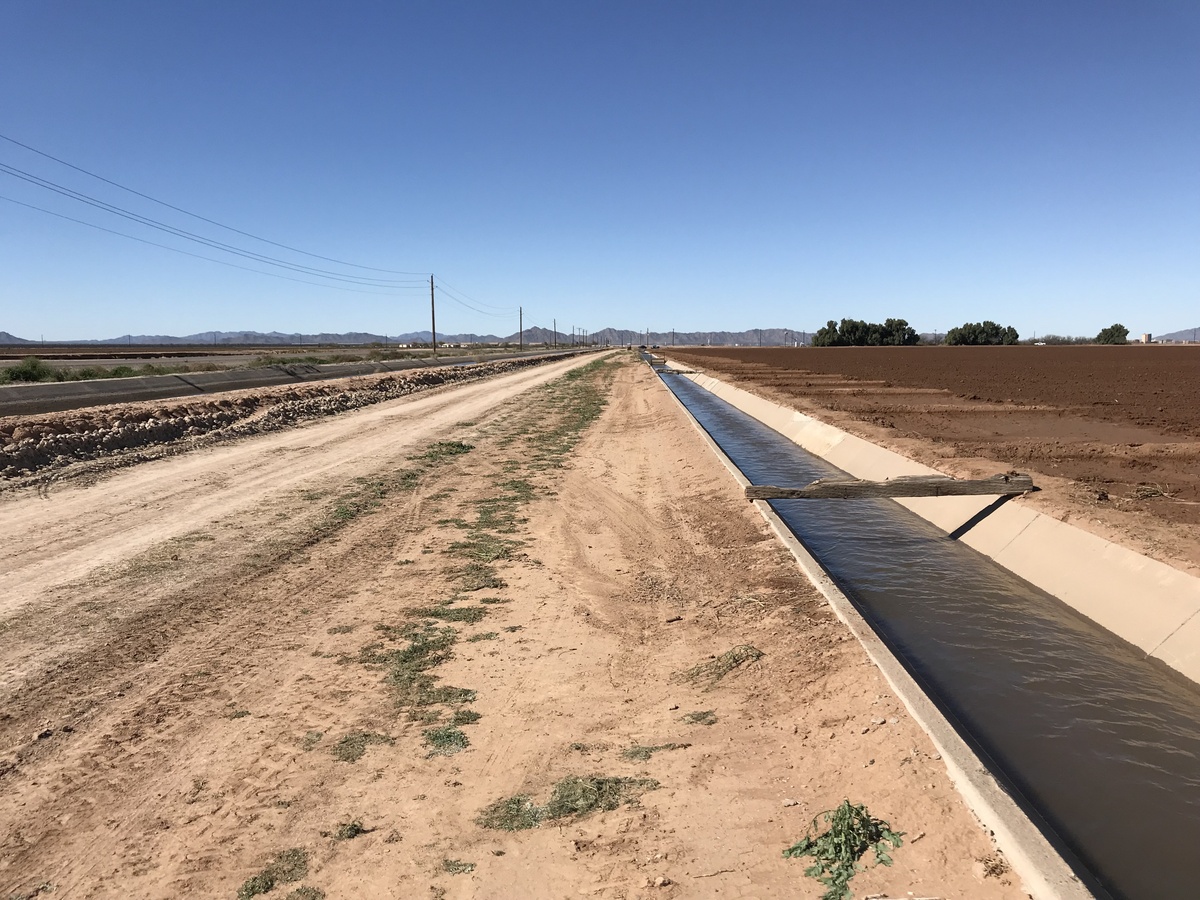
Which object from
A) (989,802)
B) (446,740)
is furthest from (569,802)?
(989,802)

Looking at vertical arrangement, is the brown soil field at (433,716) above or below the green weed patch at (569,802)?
above

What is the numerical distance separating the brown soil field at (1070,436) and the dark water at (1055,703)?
1.63 m

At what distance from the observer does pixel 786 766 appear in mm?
4266

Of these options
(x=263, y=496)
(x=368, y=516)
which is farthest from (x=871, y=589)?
(x=263, y=496)

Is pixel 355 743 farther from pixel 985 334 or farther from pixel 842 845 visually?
pixel 985 334

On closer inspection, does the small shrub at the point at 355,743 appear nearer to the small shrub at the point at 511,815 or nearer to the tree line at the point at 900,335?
the small shrub at the point at 511,815

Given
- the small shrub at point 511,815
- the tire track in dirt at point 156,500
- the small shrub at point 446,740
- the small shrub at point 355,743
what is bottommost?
the small shrub at point 511,815

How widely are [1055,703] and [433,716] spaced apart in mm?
5141

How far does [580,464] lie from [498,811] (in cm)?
1137

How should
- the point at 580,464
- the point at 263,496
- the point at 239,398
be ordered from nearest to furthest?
the point at 263,496
the point at 580,464
the point at 239,398

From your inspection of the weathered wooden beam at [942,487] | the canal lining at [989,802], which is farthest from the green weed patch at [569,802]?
the weathered wooden beam at [942,487]

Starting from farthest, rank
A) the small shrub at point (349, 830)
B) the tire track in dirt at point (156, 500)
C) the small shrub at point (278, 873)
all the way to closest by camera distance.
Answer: the tire track in dirt at point (156, 500)
the small shrub at point (349, 830)
the small shrub at point (278, 873)

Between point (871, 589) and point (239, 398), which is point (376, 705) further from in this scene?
point (239, 398)

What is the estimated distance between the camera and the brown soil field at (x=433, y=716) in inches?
136
